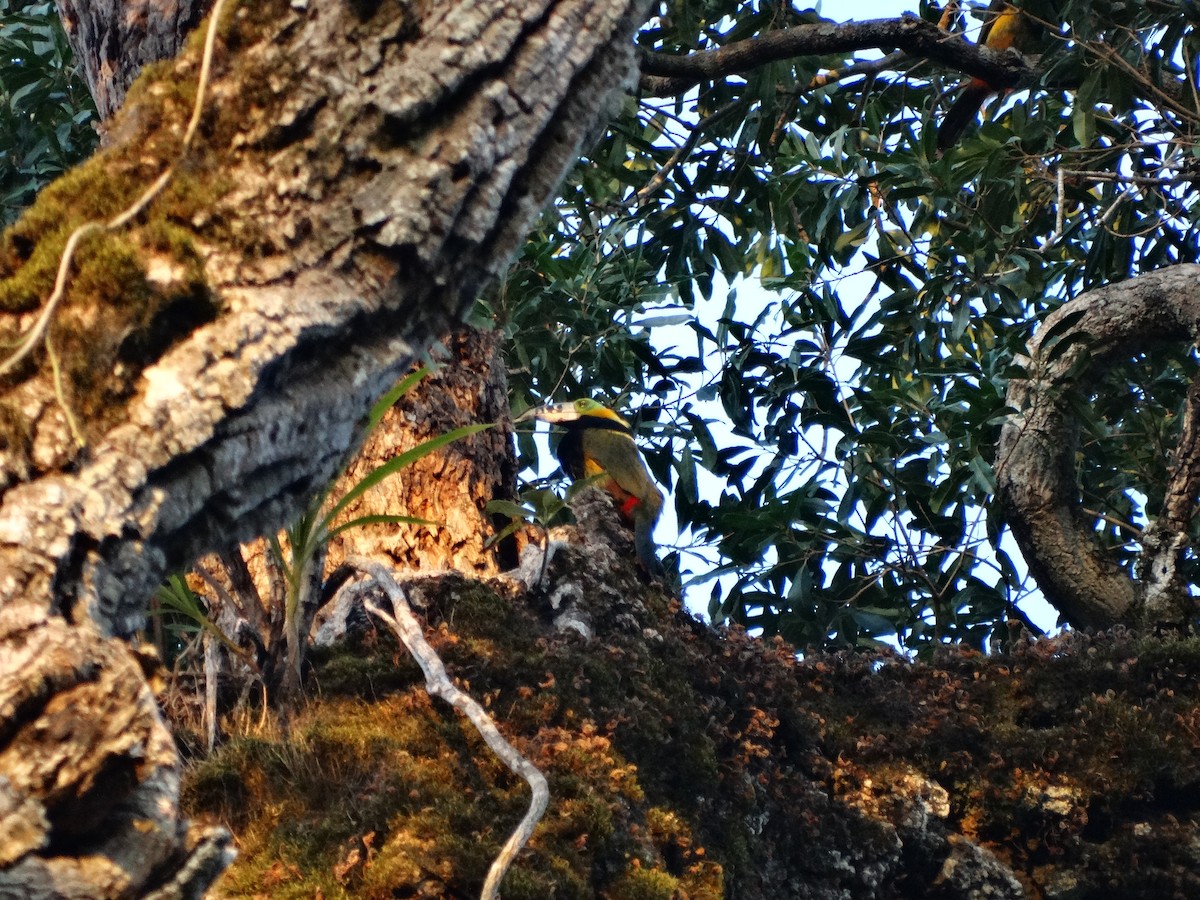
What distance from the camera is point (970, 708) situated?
12.8ft

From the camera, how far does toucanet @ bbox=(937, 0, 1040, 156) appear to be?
5.55 metres

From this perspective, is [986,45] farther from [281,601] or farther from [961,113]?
[281,601]

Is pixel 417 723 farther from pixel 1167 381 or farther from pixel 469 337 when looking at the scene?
pixel 1167 381

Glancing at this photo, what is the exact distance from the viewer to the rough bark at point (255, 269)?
4.91ft

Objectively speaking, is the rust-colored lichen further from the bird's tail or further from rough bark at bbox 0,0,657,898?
the bird's tail

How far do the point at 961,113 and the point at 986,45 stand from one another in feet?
1.38

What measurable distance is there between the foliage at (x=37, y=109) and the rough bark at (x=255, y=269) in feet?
14.2

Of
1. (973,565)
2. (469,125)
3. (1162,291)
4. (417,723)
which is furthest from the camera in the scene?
(973,565)

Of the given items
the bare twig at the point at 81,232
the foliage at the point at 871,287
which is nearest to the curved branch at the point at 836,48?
the foliage at the point at 871,287

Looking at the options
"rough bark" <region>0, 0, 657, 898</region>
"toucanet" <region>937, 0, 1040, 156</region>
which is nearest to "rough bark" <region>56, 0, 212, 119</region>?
"rough bark" <region>0, 0, 657, 898</region>

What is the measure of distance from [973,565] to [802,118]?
227 cm

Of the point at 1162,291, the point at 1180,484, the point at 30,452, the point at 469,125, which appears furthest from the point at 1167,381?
the point at 30,452

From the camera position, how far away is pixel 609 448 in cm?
625

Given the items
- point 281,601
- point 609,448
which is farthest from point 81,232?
point 609,448
